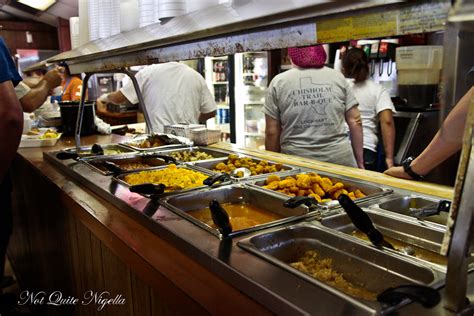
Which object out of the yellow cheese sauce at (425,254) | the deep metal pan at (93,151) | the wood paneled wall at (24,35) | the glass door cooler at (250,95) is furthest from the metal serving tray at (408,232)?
the wood paneled wall at (24,35)

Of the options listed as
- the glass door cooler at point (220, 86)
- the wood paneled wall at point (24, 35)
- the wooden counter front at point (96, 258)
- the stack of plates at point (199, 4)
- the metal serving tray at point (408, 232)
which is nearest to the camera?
the wooden counter front at point (96, 258)

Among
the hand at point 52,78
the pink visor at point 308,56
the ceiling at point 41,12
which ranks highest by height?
the ceiling at point 41,12

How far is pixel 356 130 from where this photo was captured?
3.10 meters

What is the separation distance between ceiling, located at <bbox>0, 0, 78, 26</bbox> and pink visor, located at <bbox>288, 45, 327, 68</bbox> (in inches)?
226

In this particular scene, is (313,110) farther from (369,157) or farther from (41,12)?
(41,12)

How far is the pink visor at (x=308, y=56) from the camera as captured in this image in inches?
108

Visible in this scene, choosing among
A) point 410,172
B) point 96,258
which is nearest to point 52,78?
point 96,258

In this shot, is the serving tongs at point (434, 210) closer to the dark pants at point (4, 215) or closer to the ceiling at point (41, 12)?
the dark pants at point (4, 215)

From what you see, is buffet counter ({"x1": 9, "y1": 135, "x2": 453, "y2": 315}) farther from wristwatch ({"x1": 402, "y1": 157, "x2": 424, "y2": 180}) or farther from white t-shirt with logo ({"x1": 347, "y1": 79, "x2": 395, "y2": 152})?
white t-shirt with logo ({"x1": 347, "y1": 79, "x2": 395, "y2": 152})

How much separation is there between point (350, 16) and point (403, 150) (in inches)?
139

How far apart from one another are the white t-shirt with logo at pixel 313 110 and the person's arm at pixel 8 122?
1558 mm

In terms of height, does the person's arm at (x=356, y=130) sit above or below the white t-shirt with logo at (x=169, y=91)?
below

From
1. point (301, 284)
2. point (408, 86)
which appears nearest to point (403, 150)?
point (408, 86)

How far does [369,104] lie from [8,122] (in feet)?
9.04
